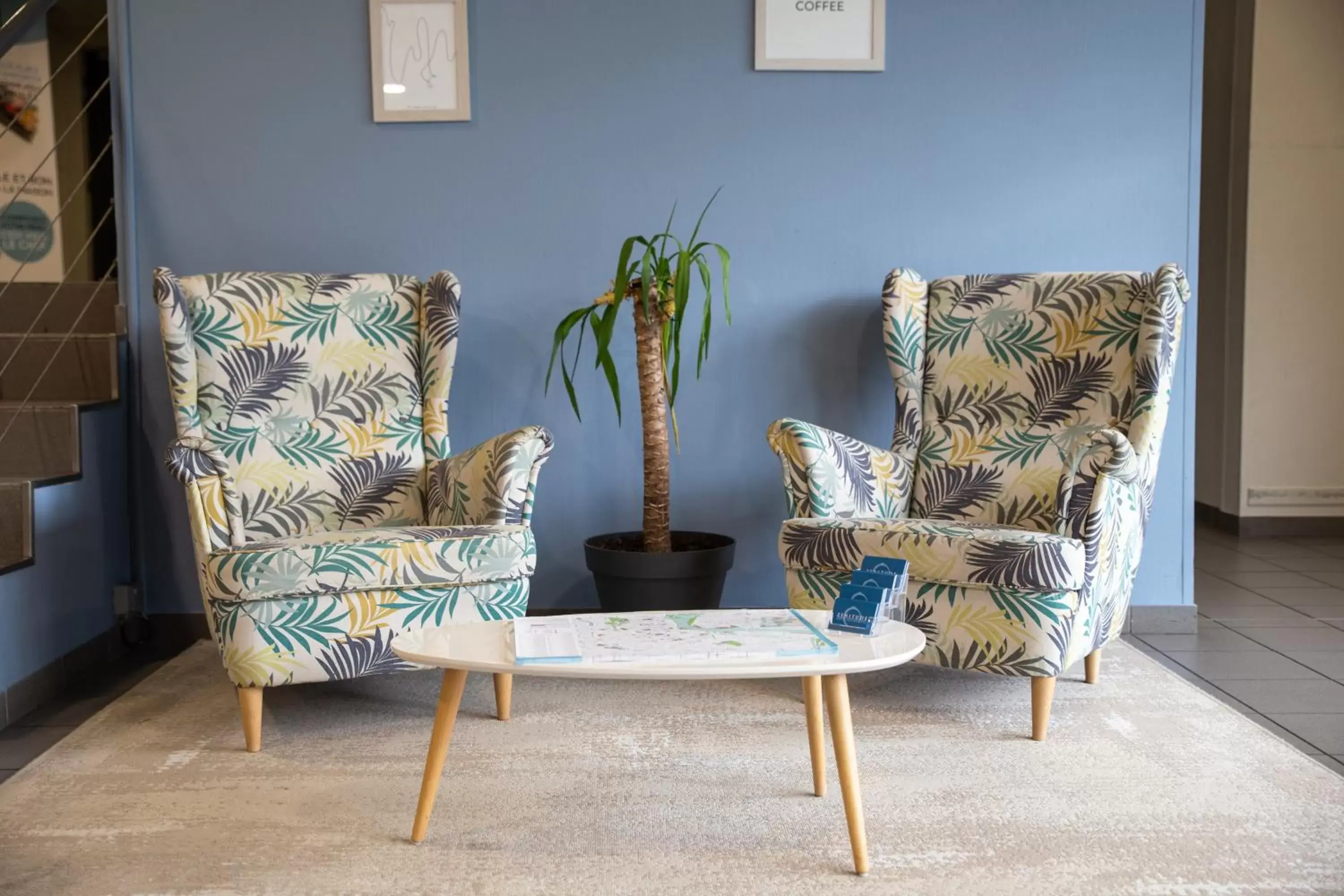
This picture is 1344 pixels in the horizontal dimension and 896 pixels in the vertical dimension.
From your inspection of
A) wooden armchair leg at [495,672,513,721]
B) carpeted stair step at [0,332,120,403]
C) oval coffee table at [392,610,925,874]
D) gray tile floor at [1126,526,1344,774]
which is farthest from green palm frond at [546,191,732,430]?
gray tile floor at [1126,526,1344,774]

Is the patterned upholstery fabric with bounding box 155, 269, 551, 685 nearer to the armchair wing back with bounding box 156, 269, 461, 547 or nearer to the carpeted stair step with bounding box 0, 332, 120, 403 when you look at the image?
the armchair wing back with bounding box 156, 269, 461, 547

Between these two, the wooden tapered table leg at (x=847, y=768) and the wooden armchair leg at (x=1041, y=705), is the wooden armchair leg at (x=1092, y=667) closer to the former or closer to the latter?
the wooden armchair leg at (x=1041, y=705)

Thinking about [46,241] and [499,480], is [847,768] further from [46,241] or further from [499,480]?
[46,241]

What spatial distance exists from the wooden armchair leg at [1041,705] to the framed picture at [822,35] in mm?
1834

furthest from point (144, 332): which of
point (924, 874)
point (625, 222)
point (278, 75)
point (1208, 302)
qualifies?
point (1208, 302)

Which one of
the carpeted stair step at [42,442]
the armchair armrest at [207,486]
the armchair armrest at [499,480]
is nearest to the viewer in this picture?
the armchair armrest at [207,486]

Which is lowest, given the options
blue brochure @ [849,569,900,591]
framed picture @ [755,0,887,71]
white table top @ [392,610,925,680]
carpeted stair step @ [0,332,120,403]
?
white table top @ [392,610,925,680]

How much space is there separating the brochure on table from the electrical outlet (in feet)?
5.82

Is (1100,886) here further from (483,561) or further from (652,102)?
(652,102)

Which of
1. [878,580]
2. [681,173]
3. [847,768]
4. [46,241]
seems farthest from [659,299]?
[46,241]

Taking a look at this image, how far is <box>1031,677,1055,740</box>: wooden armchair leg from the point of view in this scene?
237 cm

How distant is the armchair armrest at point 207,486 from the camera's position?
246 centimetres

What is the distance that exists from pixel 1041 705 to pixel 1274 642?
4.15ft

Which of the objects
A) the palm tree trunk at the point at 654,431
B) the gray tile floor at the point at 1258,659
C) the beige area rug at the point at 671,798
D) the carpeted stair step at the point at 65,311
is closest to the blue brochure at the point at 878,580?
the beige area rug at the point at 671,798
